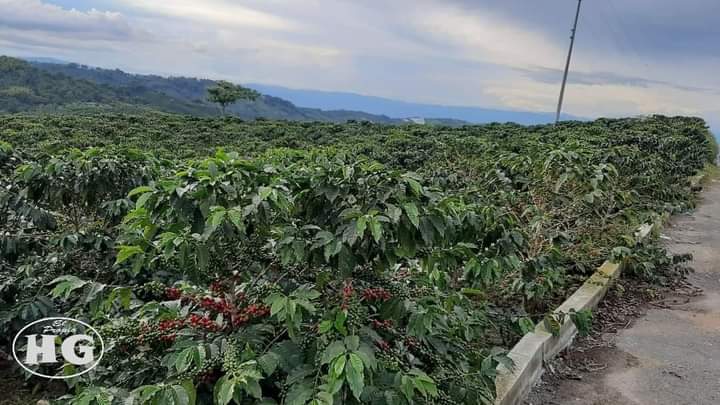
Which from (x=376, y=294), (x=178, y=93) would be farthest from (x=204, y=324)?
(x=178, y=93)

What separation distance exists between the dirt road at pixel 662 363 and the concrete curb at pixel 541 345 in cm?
15

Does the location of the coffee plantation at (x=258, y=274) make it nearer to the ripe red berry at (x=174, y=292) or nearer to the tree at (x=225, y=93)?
the ripe red berry at (x=174, y=292)

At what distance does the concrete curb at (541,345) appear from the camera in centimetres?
235

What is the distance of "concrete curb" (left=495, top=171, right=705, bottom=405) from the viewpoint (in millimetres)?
2350

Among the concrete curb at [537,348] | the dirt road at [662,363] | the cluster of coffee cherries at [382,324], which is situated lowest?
the dirt road at [662,363]

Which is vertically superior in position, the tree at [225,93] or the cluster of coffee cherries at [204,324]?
the tree at [225,93]

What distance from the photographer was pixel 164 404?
132 cm

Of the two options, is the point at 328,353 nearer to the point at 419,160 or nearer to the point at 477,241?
the point at 477,241

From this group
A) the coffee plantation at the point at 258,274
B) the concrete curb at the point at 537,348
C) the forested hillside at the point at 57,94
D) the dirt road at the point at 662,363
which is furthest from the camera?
the forested hillside at the point at 57,94

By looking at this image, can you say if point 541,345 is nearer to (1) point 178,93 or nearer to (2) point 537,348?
(2) point 537,348

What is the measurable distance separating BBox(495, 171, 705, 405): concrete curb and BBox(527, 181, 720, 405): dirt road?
0.50 feet

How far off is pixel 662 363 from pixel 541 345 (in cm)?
87

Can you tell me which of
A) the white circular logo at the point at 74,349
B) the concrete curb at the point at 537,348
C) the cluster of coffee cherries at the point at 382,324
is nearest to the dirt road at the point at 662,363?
the concrete curb at the point at 537,348

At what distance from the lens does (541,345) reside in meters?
2.75
